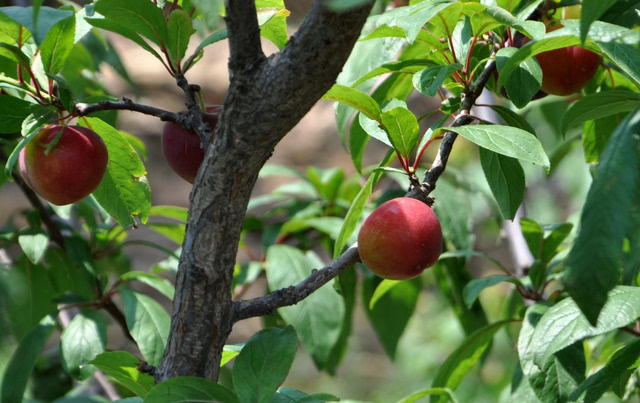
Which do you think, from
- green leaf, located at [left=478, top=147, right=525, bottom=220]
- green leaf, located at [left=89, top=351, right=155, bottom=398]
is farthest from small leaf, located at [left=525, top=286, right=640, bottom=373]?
green leaf, located at [left=89, top=351, right=155, bottom=398]

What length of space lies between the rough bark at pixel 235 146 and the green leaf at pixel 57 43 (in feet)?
0.61

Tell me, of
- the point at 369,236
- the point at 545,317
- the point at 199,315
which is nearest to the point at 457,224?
the point at 545,317

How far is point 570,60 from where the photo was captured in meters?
0.65

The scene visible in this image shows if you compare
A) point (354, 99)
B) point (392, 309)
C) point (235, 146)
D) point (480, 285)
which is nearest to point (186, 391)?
point (235, 146)

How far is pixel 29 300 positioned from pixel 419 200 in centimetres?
72

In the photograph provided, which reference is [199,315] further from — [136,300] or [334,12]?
[136,300]

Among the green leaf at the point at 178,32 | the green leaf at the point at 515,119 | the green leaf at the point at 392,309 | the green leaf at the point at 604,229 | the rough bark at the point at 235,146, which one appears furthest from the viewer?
the green leaf at the point at 392,309

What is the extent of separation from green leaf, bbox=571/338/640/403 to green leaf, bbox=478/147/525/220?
0.17 m

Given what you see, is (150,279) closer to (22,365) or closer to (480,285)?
(22,365)

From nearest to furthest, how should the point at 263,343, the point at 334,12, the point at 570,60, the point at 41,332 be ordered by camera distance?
the point at 334,12 < the point at 263,343 < the point at 570,60 < the point at 41,332

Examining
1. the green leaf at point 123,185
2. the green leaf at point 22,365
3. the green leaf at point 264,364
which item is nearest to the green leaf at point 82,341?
the green leaf at point 22,365

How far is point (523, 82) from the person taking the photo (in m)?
0.58

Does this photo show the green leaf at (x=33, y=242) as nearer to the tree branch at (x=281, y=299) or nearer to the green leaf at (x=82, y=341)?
the green leaf at (x=82, y=341)

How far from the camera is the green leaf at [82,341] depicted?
0.85 m
